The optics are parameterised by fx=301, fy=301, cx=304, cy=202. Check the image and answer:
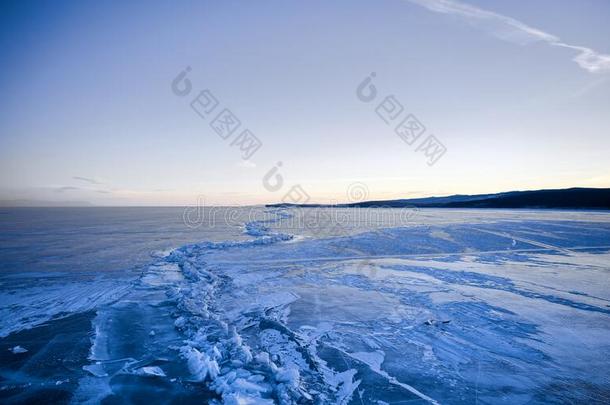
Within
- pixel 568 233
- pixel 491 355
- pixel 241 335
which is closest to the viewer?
pixel 491 355

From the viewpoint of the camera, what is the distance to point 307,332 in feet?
17.3

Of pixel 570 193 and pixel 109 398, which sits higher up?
pixel 570 193

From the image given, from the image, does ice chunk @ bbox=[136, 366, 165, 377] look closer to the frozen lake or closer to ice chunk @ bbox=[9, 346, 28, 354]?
the frozen lake

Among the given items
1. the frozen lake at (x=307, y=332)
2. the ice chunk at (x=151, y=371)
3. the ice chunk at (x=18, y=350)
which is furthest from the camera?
the ice chunk at (x=18, y=350)

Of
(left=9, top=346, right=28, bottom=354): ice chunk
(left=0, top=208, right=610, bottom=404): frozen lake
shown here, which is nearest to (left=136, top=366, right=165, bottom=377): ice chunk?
(left=0, top=208, right=610, bottom=404): frozen lake

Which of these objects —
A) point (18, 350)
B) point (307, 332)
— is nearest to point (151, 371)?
point (18, 350)

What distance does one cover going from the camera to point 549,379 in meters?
3.82

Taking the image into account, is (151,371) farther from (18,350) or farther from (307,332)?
(307,332)

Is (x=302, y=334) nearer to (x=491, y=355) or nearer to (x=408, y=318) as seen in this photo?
(x=408, y=318)

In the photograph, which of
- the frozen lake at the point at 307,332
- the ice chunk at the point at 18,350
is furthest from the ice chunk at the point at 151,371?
the ice chunk at the point at 18,350

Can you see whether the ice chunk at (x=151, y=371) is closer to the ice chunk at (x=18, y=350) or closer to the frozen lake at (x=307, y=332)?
the frozen lake at (x=307, y=332)

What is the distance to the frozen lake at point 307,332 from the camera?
3.66m

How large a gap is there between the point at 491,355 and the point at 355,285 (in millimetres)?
4161

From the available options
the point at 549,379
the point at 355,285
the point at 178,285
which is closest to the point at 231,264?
the point at 178,285
